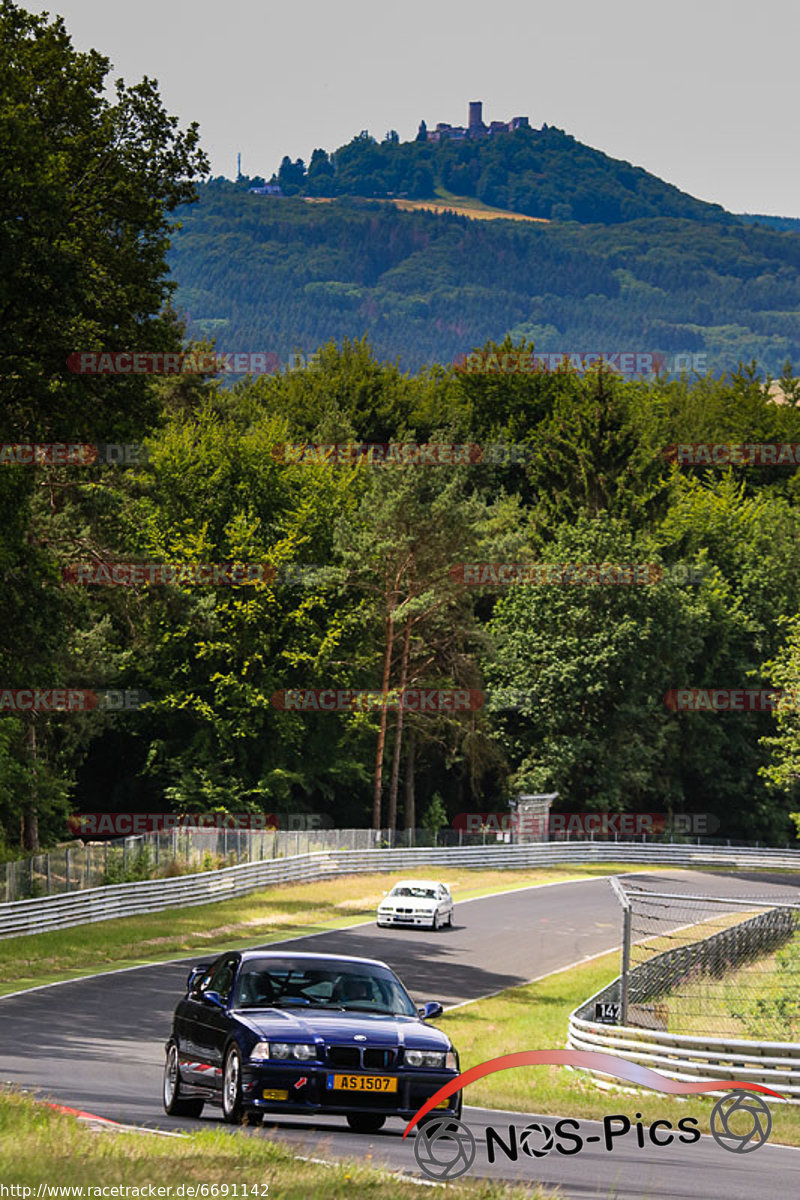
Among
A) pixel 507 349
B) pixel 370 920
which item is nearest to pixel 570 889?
pixel 370 920

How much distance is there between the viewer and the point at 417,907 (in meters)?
42.3

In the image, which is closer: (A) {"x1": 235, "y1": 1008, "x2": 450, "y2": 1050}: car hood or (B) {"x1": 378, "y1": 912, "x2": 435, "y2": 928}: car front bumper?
(A) {"x1": 235, "y1": 1008, "x2": 450, "y2": 1050}: car hood

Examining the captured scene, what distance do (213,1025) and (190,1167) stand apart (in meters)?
3.51

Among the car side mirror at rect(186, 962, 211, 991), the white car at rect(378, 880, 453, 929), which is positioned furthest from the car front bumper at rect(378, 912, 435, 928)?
the car side mirror at rect(186, 962, 211, 991)

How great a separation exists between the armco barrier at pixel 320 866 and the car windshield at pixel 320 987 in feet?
75.5

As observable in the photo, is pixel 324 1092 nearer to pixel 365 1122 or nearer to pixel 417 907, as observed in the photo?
pixel 365 1122

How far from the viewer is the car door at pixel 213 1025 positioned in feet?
42.3

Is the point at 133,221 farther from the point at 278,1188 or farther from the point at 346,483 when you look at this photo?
the point at 346,483

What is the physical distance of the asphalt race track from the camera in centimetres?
1170

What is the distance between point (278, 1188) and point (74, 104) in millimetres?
27733

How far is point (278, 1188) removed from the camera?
30.2 feet

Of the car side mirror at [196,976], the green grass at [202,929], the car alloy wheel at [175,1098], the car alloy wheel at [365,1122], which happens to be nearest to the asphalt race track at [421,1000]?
the car alloy wheel at [365,1122]

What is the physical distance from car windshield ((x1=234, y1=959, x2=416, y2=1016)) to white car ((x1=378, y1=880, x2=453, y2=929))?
28900mm

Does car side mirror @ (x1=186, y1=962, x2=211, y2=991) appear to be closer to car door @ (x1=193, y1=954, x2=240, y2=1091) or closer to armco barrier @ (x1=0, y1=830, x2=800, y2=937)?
car door @ (x1=193, y1=954, x2=240, y2=1091)
